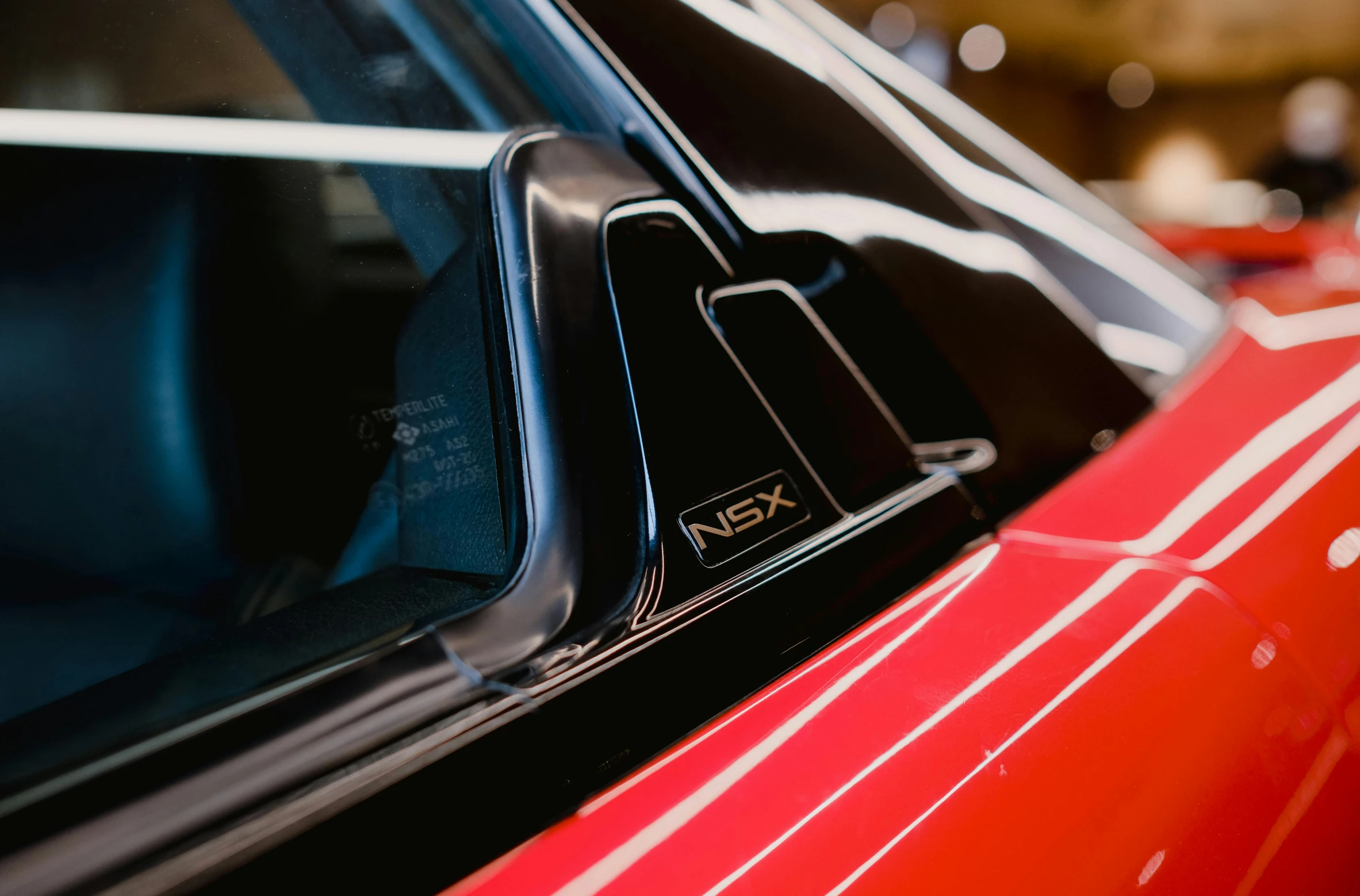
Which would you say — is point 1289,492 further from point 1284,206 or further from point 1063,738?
point 1284,206

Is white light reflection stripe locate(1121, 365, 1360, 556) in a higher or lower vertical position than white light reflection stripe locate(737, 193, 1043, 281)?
lower

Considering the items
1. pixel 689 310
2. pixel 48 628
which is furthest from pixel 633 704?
pixel 48 628

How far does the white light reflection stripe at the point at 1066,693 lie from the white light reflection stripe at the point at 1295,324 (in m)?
0.62

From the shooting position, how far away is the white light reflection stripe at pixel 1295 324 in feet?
3.38

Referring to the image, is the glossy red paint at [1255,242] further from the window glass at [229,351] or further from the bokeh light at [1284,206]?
the bokeh light at [1284,206]

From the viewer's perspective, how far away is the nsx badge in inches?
20.9

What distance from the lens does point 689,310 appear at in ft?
1.86

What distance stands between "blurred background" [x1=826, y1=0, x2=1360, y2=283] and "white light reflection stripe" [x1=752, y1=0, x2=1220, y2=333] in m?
6.11

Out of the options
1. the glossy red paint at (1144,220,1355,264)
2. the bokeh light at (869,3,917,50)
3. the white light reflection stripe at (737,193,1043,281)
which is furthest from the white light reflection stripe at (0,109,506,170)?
the bokeh light at (869,3,917,50)

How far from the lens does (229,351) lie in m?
0.73

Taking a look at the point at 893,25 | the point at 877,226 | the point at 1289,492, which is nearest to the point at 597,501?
the point at 877,226

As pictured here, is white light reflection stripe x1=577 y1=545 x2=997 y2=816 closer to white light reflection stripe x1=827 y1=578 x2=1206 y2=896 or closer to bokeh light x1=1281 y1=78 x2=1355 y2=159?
white light reflection stripe x1=827 y1=578 x2=1206 y2=896

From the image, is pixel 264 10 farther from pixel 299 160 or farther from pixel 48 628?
pixel 48 628

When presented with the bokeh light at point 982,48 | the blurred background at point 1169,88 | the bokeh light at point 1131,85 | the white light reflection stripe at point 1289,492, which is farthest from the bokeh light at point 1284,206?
the white light reflection stripe at point 1289,492
